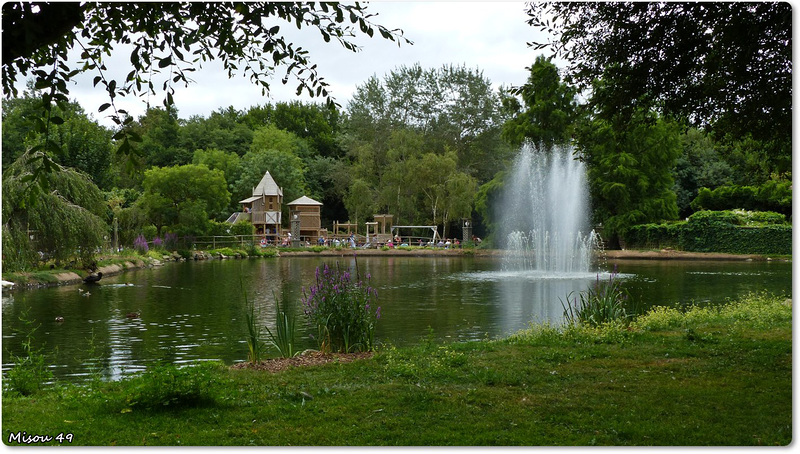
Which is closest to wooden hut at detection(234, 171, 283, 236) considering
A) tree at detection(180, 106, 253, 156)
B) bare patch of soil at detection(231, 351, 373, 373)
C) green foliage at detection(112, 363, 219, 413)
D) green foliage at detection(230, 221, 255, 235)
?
green foliage at detection(230, 221, 255, 235)

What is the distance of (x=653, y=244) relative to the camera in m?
36.8

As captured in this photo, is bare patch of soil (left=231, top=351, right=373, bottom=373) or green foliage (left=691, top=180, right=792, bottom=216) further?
green foliage (left=691, top=180, right=792, bottom=216)

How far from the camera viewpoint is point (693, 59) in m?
6.80

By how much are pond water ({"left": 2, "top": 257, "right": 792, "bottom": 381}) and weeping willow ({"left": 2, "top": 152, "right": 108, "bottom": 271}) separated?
3.87 ft

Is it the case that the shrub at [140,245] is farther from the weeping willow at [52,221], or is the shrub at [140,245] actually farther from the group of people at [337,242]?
the group of people at [337,242]

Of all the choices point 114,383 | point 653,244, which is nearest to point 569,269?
point 653,244

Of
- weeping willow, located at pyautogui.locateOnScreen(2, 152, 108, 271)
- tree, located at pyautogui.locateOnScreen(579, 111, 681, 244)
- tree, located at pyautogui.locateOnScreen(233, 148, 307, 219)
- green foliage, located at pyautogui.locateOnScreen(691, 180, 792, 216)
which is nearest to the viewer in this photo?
weeping willow, located at pyautogui.locateOnScreen(2, 152, 108, 271)

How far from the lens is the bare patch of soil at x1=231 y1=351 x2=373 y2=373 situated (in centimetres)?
702

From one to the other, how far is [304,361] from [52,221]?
48.2 ft

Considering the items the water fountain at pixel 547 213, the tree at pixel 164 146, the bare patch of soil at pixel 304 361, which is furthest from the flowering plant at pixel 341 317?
the tree at pixel 164 146

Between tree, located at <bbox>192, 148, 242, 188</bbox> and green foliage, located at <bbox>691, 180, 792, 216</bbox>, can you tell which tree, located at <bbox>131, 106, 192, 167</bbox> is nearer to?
tree, located at <bbox>192, 148, 242, 188</bbox>

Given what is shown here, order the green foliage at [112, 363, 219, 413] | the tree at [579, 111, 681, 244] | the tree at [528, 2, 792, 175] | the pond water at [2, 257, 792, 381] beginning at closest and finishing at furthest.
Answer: the green foliage at [112, 363, 219, 413] → the tree at [528, 2, 792, 175] → the pond water at [2, 257, 792, 381] → the tree at [579, 111, 681, 244]

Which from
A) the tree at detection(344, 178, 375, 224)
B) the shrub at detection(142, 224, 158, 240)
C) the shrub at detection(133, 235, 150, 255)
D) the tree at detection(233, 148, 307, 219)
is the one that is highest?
the tree at detection(233, 148, 307, 219)

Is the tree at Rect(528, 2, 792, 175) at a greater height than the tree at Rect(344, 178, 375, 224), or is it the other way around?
the tree at Rect(344, 178, 375, 224)
